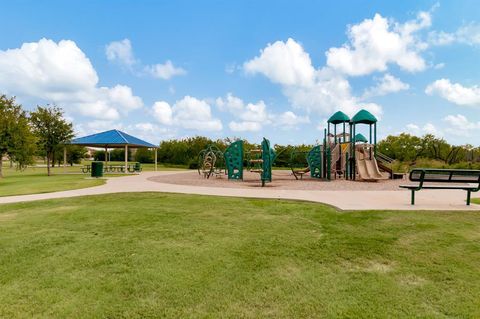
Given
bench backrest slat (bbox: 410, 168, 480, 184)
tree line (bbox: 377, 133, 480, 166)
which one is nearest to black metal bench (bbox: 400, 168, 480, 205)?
bench backrest slat (bbox: 410, 168, 480, 184)

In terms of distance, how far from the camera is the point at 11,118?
18.6 meters

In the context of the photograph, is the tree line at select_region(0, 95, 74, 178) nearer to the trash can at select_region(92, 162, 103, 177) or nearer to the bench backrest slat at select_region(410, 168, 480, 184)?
the trash can at select_region(92, 162, 103, 177)

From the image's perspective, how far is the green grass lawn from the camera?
2.79 metres

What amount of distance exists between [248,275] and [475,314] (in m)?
2.06

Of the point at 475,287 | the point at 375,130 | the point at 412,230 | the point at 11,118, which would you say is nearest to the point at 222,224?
the point at 412,230

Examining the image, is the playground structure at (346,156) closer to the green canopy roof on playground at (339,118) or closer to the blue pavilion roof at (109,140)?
the green canopy roof on playground at (339,118)

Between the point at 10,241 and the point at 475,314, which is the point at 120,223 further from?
the point at 475,314

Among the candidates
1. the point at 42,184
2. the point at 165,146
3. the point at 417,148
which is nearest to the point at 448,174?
the point at 42,184

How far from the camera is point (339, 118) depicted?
18703 millimetres

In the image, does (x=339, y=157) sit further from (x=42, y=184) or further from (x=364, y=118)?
(x=42, y=184)

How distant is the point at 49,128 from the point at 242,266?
26882 millimetres

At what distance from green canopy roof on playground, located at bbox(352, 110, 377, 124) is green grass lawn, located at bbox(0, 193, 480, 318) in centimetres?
→ 1192

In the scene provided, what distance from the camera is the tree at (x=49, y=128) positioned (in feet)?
81.8

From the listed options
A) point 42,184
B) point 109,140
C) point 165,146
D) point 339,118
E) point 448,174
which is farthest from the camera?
point 165,146
